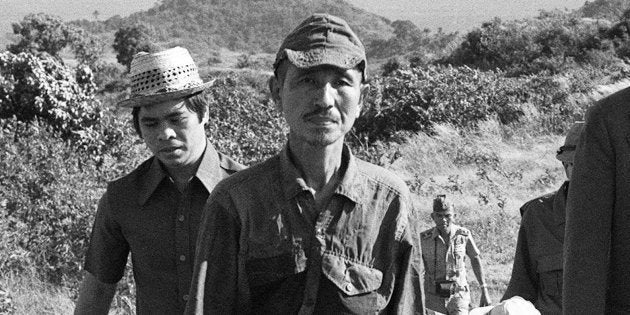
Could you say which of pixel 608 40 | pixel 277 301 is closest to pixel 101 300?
pixel 277 301

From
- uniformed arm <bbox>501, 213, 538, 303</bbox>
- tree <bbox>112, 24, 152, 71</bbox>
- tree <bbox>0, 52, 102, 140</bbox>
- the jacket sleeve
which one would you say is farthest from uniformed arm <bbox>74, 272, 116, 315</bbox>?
tree <bbox>112, 24, 152, 71</bbox>

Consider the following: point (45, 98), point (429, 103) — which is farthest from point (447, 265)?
point (429, 103)

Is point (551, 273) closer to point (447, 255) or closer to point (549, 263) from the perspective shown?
point (549, 263)

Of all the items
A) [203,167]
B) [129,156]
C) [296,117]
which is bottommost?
[129,156]

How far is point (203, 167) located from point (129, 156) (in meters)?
7.35

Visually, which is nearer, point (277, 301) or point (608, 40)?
point (277, 301)

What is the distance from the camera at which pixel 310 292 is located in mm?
2051

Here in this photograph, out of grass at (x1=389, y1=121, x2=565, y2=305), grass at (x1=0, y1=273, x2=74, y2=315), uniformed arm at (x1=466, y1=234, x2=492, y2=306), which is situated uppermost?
uniformed arm at (x1=466, y1=234, x2=492, y2=306)

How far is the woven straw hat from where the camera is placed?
2.79m

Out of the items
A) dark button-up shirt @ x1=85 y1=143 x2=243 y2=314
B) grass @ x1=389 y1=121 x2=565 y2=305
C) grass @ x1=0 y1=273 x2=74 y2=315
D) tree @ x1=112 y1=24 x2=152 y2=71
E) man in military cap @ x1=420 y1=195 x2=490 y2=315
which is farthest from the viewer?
tree @ x1=112 y1=24 x2=152 y2=71

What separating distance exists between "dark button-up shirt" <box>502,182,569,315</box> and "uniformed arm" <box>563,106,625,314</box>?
1.90 meters

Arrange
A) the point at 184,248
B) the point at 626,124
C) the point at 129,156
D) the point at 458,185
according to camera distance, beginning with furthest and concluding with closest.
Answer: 1. the point at 458,185
2. the point at 129,156
3. the point at 184,248
4. the point at 626,124

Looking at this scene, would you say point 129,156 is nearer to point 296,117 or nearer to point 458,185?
point 458,185

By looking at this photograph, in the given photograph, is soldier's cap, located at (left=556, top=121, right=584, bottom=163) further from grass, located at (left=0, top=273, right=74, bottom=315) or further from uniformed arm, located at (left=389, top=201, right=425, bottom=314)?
grass, located at (left=0, top=273, right=74, bottom=315)
